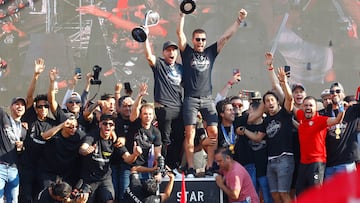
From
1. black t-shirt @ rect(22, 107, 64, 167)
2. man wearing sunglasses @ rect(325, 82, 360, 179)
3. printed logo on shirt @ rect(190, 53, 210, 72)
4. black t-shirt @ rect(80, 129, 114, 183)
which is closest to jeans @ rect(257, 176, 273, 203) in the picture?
man wearing sunglasses @ rect(325, 82, 360, 179)

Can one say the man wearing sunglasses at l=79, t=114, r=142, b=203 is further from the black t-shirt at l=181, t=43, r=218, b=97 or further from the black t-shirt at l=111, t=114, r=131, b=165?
the black t-shirt at l=181, t=43, r=218, b=97

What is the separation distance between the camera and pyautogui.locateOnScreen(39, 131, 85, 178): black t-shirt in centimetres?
686

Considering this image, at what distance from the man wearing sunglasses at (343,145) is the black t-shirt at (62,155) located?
2676 millimetres

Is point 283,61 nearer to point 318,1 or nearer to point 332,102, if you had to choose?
point 318,1

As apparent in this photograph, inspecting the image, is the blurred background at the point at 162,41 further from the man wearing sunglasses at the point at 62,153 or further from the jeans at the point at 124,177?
the jeans at the point at 124,177

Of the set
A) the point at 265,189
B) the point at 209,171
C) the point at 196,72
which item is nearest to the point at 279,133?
the point at 265,189

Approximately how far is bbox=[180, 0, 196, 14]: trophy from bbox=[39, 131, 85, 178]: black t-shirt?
1.80 metres

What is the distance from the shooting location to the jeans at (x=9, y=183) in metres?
6.71

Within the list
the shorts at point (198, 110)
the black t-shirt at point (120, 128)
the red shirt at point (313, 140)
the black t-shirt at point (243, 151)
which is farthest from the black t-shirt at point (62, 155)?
the red shirt at point (313, 140)

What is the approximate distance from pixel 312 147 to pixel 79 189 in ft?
8.15

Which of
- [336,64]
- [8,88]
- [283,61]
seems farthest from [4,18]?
[336,64]

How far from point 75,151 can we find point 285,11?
7953mm

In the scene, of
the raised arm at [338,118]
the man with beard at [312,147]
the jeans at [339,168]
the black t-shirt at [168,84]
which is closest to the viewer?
the raised arm at [338,118]

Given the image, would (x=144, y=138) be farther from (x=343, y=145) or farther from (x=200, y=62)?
(x=343, y=145)
